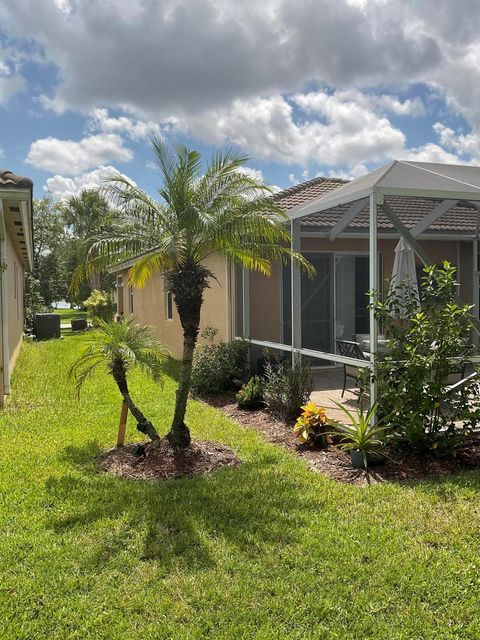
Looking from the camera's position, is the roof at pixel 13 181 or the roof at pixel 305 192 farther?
the roof at pixel 305 192

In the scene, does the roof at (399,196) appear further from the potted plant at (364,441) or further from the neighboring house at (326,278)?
the potted plant at (364,441)

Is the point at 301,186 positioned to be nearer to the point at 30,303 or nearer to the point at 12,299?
the point at 12,299

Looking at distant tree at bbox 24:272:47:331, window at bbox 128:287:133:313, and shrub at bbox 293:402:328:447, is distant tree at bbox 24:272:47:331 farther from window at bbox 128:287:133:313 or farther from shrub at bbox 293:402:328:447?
shrub at bbox 293:402:328:447

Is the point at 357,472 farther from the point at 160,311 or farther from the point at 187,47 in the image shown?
the point at 160,311

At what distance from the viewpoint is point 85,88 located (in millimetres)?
8797

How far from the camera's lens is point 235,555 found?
351 centimetres

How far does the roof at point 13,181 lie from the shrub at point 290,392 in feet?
15.3

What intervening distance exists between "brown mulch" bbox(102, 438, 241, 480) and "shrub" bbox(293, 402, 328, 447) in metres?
0.89

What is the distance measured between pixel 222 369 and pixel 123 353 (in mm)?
3991

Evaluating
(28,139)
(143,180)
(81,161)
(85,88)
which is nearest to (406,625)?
(143,180)

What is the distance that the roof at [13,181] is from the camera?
740cm

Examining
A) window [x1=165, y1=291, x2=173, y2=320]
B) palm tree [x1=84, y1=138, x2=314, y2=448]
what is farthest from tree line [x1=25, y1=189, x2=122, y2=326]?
palm tree [x1=84, y1=138, x2=314, y2=448]

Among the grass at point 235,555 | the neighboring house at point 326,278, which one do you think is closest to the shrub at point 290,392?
the grass at point 235,555

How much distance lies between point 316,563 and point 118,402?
5.96m
